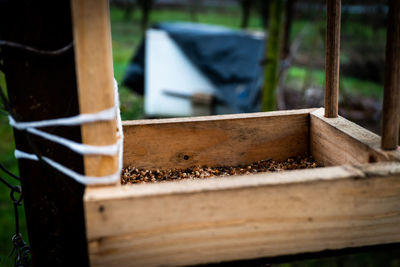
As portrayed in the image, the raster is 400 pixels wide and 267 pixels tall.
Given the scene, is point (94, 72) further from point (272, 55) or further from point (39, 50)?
point (272, 55)

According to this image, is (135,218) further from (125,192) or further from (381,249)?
(381,249)

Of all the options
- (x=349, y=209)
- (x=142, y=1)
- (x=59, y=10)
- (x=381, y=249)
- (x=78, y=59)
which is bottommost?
(x=381, y=249)

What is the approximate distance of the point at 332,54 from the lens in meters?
1.50

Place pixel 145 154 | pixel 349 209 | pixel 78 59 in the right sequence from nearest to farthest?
pixel 78 59 < pixel 349 209 < pixel 145 154

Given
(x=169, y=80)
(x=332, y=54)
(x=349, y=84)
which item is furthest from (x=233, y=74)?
(x=332, y=54)

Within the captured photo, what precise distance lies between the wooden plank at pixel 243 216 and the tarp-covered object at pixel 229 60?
5.68 m

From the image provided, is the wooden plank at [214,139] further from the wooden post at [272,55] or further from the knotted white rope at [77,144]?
the wooden post at [272,55]

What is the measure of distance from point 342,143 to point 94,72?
91 cm

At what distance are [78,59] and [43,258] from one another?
1.95ft

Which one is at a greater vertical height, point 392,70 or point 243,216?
point 392,70

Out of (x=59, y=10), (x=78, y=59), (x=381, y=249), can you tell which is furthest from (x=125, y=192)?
(x=381, y=249)

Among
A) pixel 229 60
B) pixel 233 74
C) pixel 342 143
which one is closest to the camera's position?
pixel 342 143

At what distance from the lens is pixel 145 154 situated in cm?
167

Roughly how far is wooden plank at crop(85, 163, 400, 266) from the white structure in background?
276 inches
